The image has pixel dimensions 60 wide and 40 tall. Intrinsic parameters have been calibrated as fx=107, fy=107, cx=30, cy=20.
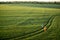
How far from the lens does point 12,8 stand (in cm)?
127

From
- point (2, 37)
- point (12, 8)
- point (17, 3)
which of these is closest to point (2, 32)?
point (2, 37)

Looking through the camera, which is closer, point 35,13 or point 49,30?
point 49,30

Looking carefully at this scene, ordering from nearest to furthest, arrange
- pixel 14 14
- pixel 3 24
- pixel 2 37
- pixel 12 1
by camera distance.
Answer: pixel 2 37, pixel 3 24, pixel 14 14, pixel 12 1

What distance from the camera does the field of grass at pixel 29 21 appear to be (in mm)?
924

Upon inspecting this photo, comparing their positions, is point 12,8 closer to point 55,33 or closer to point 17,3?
point 17,3

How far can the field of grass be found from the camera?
92 centimetres

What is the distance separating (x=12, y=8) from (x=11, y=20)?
23 cm

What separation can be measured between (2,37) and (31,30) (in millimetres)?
261

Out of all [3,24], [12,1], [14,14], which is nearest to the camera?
[3,24]

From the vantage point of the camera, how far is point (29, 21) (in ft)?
3.56

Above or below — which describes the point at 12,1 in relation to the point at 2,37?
above

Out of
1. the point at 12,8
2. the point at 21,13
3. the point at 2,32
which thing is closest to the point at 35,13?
the point at 21,13

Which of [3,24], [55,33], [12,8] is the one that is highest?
[12,8]

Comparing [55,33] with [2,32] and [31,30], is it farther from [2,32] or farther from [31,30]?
[2,32]
